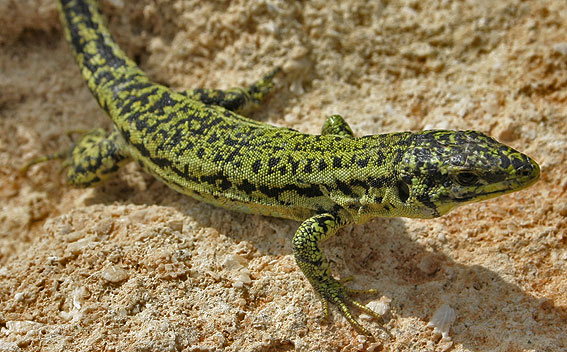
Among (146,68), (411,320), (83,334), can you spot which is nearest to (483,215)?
(411,320)

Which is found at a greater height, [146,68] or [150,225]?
[146,68]

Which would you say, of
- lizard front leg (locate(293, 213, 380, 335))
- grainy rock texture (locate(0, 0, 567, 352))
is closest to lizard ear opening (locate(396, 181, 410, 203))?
lizard front leg (locate(293, 213, 380, 335))

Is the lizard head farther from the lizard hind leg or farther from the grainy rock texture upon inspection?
the lizard hind leg

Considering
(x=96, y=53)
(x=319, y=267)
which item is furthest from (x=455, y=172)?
(x=96, y=53)

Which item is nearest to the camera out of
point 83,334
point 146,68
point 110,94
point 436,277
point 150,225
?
point 83,334

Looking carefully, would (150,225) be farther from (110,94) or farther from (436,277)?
(436,277)

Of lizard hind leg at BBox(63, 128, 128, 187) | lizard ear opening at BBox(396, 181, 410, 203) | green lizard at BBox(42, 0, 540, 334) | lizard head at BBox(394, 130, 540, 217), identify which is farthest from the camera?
lizard hind leg at BBox(63, 128, 128, 187)

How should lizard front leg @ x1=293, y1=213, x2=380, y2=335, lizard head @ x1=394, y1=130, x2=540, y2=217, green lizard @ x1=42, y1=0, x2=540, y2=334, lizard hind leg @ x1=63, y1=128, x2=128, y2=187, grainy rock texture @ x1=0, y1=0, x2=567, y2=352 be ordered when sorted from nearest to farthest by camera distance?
lizard head @ x1=394, y1=130, x2=540, y2=217 < green lizard @ x1=42, y1=0, x2=540, y2=334 < grainy rock texture @ x1=0, y1=0, x2=567, y2=352 < lizard front leg @ x1=293, y1=213, x2=380, y2=335 < lizard hind leg @ x1=63, y1=128, x2=128, y2=187
